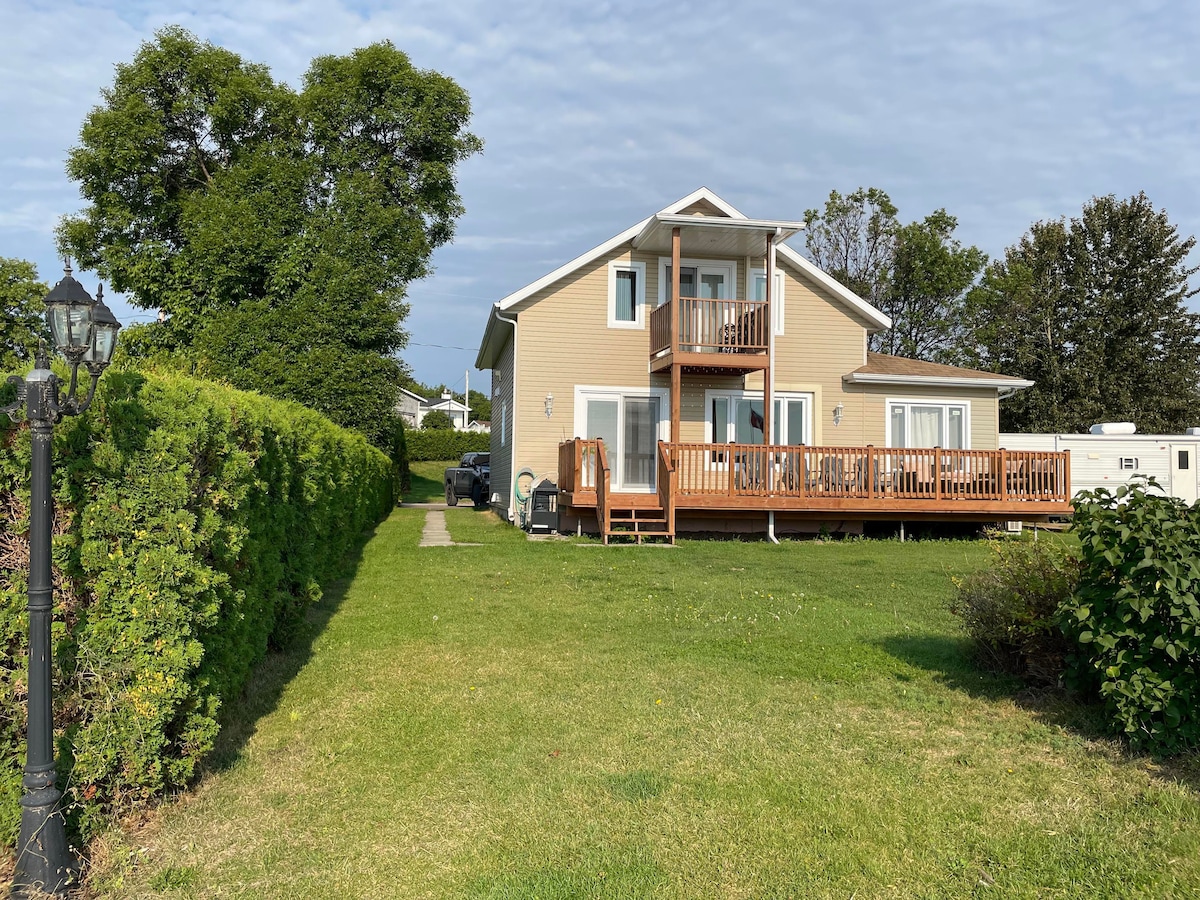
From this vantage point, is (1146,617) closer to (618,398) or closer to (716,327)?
(716,327)

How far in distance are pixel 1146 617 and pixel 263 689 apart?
5105 mm

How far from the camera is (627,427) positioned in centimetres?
1738

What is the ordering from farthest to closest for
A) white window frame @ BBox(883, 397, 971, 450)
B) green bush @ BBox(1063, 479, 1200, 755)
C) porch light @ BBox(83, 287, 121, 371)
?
white window frame @ BBox(883, 397, 971, 450) < green bush @ BBox(1063, 479, 1200, 755) < porch light @ BBox(83, 287, 121, 371)

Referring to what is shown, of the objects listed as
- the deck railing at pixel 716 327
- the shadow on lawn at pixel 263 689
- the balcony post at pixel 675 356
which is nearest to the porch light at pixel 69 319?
the shadow on lawn at pixel 263 689

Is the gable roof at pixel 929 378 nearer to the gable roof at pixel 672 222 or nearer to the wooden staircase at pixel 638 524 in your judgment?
the gable roof at pixel 672 222

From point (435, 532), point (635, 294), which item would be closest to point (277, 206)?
point (635, 294)

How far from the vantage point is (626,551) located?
43.8 feet

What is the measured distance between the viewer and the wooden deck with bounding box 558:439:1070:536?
49.9 feet

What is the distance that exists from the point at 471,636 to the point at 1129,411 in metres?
34.4

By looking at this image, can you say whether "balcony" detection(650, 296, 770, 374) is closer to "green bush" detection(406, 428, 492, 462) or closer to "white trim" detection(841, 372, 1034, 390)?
"white trim" detection(841, 372, 1034, 390)

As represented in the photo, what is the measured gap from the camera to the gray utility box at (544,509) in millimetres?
15789

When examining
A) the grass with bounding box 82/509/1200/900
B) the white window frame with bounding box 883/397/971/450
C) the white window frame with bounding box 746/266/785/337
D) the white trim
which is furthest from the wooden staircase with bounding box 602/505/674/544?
the grass with bounding box 82/509/1200/900

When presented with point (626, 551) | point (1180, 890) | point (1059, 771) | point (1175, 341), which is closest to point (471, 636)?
point (1059, 771)

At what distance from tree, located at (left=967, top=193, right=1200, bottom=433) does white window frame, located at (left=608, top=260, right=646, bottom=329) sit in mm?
22460
